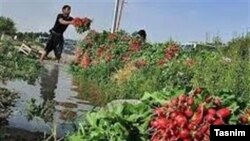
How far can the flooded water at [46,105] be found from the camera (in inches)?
376

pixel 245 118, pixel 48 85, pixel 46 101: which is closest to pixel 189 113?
pixel 245 118

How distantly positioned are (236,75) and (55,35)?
11.2m

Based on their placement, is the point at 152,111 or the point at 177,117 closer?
the point at 177,117

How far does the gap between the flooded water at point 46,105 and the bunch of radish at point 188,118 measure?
313cm

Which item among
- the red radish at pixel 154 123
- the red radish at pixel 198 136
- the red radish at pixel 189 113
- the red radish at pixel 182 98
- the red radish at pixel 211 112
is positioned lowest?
the red radish at pixel 198 136

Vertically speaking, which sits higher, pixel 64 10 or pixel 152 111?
pixel 64 10

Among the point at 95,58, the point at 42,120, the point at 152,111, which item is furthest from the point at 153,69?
the point at 152,111

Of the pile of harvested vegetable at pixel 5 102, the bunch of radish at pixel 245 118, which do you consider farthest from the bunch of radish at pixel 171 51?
the bunch of radish at pixel 245 118

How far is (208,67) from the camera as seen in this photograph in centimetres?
1527

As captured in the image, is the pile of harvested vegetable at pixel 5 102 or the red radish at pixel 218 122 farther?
the pile of harvested vegetable at pixel 5 102

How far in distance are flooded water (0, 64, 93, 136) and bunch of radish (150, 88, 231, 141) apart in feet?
10.3

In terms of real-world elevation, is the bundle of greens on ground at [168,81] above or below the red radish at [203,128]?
above

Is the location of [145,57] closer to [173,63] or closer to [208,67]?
[173,63]

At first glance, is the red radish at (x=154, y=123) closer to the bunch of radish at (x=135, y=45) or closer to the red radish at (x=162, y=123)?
the red radish at (x=162, y=123)
